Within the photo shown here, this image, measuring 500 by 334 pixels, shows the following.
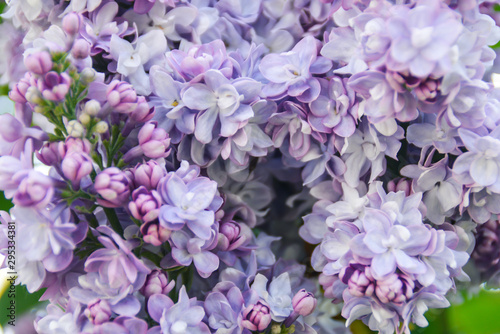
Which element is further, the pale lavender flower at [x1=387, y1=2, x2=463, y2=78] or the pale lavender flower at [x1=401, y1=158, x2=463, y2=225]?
the pale lavender flower at [x1=401, y1=158, x2=463, y2=225]

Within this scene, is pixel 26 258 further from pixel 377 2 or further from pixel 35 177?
pixel 377 2

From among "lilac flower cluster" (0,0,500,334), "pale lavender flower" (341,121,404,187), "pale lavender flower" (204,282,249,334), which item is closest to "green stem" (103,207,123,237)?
"lilac flower cluster" (0,0,500,334)

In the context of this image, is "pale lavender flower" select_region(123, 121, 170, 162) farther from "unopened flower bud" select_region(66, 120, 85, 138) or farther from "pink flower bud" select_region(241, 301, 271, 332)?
"pink flower bud" select_region(241, 301, 271, 332)

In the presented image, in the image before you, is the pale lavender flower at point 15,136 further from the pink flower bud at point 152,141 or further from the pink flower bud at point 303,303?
the pink flower bud at point 303,303

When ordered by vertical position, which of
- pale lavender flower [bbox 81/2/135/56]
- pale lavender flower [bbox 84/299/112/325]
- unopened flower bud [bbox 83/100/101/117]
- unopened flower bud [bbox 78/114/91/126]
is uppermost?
pale lavender flower [bbox 81/2/135/56]

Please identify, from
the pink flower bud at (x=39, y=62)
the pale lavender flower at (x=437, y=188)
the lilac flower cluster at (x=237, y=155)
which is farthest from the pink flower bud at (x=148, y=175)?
the pale lavender flower at (x=437, y=188)
